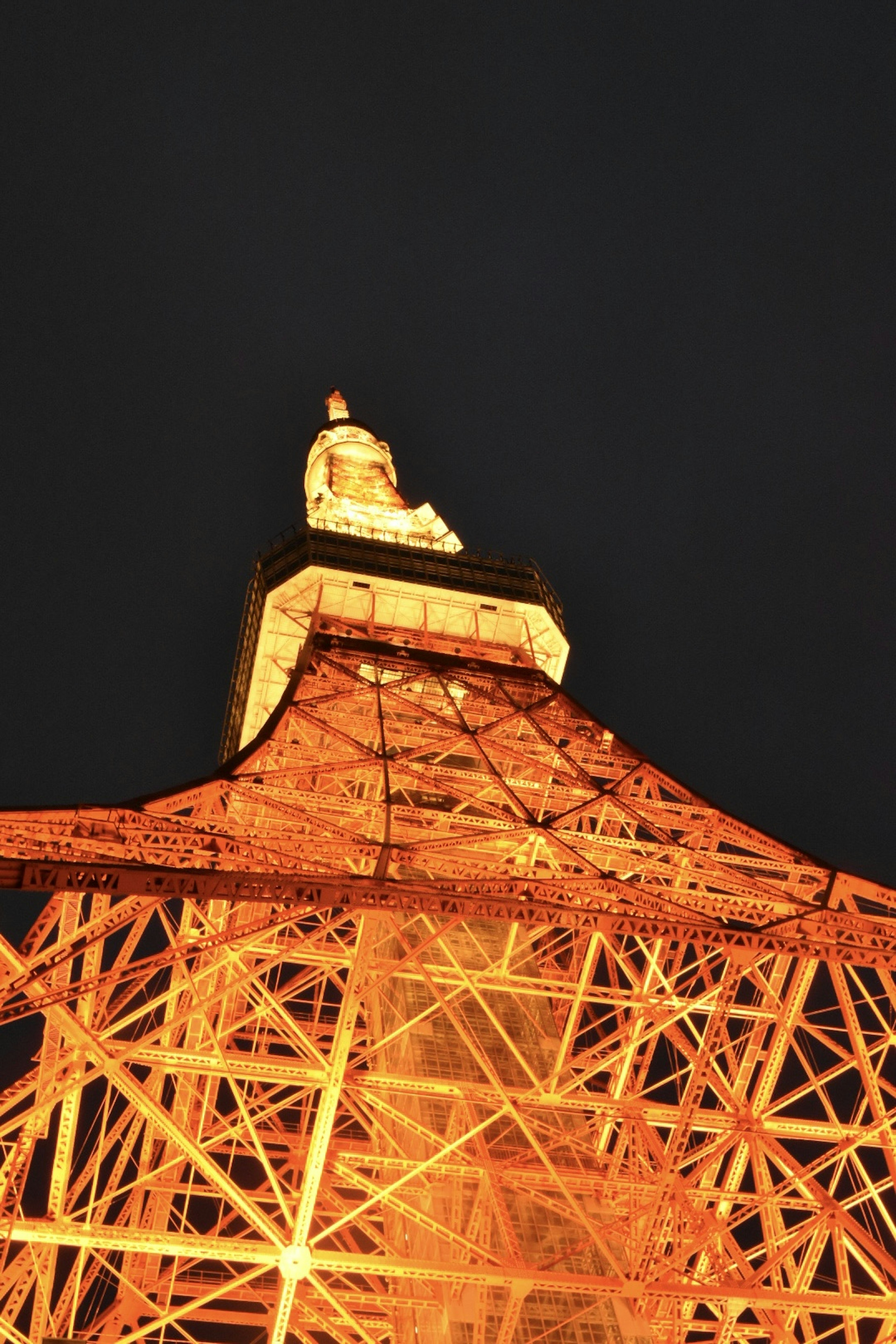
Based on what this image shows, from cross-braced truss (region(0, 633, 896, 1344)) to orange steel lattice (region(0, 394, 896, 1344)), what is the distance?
3.1 inches

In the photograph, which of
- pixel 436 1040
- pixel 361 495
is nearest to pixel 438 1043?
pixel 436 1040

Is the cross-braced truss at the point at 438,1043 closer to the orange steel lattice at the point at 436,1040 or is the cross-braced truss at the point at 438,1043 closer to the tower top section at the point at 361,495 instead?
the orange steel lattice at the point at 436,1040

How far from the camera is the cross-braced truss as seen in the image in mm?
15031

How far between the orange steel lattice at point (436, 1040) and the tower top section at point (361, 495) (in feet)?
39.1

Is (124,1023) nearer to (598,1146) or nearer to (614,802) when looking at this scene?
(614,802)

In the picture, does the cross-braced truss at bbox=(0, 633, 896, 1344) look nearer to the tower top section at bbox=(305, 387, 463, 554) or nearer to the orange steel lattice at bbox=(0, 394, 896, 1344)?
the orange steel lattice at bbox=(0, 394, 896, 1344)

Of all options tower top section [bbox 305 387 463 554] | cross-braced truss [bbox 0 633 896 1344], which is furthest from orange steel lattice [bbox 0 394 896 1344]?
tower top section [bbox 305 387 463 554]

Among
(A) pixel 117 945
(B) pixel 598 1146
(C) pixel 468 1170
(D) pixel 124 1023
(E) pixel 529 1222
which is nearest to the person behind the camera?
(D) pixel 124 1023

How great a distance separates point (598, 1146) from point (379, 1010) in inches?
236

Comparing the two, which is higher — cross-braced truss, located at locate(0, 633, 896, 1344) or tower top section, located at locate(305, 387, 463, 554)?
tower top section, located at locate(305, 387, 463, 554)

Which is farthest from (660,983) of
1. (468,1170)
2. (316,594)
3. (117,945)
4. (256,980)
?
(117,945)

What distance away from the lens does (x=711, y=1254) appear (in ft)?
66.2

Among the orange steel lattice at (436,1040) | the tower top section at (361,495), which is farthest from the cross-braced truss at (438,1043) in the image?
the tower top section at (361,495)

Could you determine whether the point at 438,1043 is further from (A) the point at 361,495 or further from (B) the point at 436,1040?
(A) the point at 361,495
